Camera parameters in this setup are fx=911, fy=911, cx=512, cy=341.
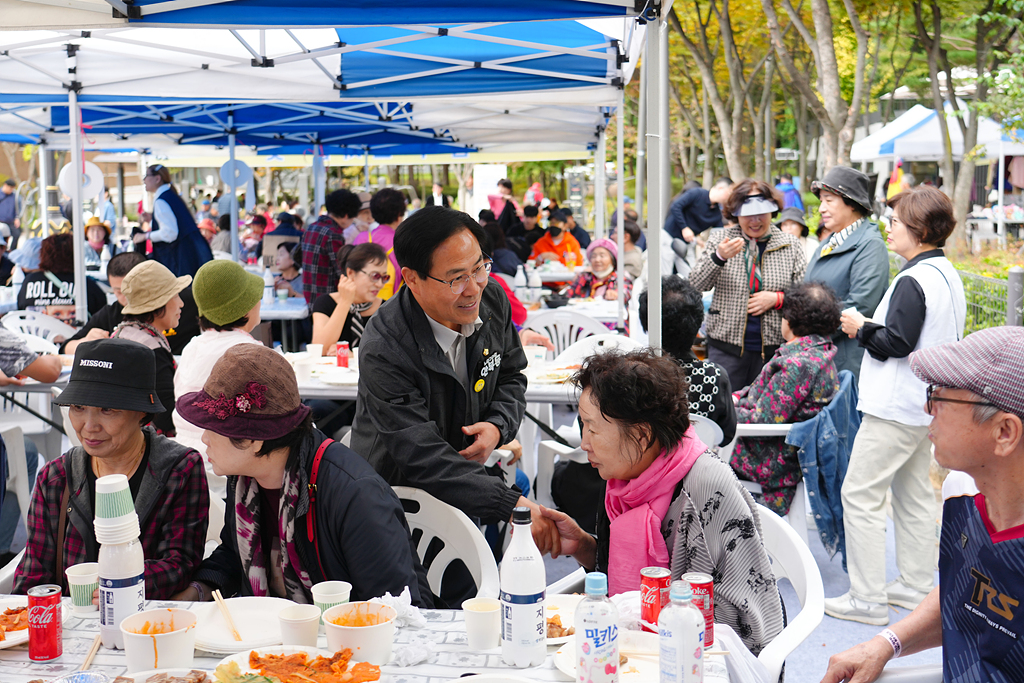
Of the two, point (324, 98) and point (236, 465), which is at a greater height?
point (324, 98)

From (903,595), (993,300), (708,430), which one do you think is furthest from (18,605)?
(993,300)

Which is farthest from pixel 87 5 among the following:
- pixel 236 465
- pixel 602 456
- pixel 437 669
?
pixel 437 669

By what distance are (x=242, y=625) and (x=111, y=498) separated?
1.46 feet

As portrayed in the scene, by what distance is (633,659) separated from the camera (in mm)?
1949

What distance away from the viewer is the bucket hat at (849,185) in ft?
17.4

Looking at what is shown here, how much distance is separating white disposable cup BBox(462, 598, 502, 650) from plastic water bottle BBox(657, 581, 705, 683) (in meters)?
0.46

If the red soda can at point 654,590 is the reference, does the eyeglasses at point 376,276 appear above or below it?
above

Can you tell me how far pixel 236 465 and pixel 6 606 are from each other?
654 millimetres

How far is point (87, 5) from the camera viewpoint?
3.23 metres

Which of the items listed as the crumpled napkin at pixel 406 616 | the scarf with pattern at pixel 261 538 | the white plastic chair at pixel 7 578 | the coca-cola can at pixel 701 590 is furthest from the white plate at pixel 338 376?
the coca-cola can at pixel 701 590

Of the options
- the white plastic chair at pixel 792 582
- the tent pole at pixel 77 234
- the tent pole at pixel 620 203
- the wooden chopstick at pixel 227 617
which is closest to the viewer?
the wooden chopstick at pixel 227 617

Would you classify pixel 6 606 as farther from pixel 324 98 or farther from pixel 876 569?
pixel 324 98

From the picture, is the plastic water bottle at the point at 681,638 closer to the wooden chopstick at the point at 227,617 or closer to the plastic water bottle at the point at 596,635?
the plastic water bottle at the point at 596,635

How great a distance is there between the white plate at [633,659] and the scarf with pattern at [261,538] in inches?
34.1
